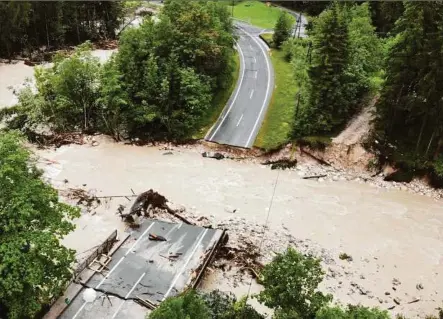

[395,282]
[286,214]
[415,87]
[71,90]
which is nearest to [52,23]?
[71,90]

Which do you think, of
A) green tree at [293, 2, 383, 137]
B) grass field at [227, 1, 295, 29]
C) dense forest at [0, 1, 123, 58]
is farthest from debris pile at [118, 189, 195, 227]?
grass field at [227, 1, 295, 29]

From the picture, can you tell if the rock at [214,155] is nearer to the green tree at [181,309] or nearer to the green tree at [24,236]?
the green tree at [24,236]

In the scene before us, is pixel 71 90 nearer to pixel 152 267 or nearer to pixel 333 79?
pixel 152 267

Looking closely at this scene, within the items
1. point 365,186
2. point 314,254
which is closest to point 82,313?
point 314,254

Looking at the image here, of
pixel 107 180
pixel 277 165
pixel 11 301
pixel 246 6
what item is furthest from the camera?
pixel 246 6

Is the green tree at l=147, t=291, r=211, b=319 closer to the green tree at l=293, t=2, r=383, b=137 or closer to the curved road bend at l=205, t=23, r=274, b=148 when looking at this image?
the curved road bend at l=205, t=23, r=274, b=148

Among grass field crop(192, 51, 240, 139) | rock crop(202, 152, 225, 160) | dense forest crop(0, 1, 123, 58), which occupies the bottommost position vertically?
rock crop(202, 152, 225, 160)

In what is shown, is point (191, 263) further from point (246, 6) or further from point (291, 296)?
point (246, 6)
